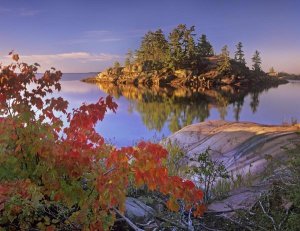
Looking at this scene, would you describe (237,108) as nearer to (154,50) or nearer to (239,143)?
(239,143)

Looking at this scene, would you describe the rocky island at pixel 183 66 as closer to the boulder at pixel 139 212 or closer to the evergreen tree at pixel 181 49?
the evergreen tree at pixel 181 49

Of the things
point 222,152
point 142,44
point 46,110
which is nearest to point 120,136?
point 222,152

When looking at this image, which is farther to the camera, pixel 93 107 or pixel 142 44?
pixel 142 44

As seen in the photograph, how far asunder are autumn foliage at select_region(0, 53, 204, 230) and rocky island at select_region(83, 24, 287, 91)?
91744 mm

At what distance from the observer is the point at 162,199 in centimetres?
912

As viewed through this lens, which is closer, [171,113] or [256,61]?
[171,113]

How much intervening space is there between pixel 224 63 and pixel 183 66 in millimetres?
10210

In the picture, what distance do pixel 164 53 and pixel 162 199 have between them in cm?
10019

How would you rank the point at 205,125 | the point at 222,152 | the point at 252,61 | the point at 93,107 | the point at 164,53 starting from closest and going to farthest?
the point at 93,107, the point at 222,152, the point at 205,125, the point at 164,53, the point at 252,61

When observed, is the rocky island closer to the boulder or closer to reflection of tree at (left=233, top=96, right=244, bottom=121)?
reflection of tree at (left=233, top=96, right=244, bottom=121)

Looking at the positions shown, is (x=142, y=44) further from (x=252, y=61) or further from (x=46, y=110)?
(x=46, y=110)

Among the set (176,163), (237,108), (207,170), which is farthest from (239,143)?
(237,108)

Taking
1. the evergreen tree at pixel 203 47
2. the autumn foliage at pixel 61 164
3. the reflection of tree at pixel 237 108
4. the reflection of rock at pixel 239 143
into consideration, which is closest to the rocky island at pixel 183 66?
the evergreen tree at pixel 203 47

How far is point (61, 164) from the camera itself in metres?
6.20
